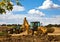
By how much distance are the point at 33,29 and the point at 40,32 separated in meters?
2.45

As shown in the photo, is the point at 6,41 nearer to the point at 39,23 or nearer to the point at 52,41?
the point at 52,41

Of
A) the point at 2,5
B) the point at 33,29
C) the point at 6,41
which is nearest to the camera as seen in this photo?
the point at 6,41

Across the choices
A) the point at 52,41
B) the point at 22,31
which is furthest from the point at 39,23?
the point at 52,41

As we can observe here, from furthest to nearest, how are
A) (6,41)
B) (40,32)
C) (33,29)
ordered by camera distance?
(33,29) < (40,32) < (6,41)

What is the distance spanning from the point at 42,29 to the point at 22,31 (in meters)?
9.11

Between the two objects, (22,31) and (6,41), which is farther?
(22,31)

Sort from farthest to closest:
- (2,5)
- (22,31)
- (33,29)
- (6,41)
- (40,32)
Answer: (22,31) < (33,29) < (40,32) < (2,5) < (6,41)

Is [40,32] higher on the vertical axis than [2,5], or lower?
lower

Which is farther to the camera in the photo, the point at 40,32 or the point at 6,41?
the point at 40,32

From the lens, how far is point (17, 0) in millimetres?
24203

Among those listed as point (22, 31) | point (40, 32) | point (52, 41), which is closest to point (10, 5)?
point (52, 41)

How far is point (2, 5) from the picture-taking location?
23.2 meters

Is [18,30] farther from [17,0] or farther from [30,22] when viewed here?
[17,0]

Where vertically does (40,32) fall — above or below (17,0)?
below
